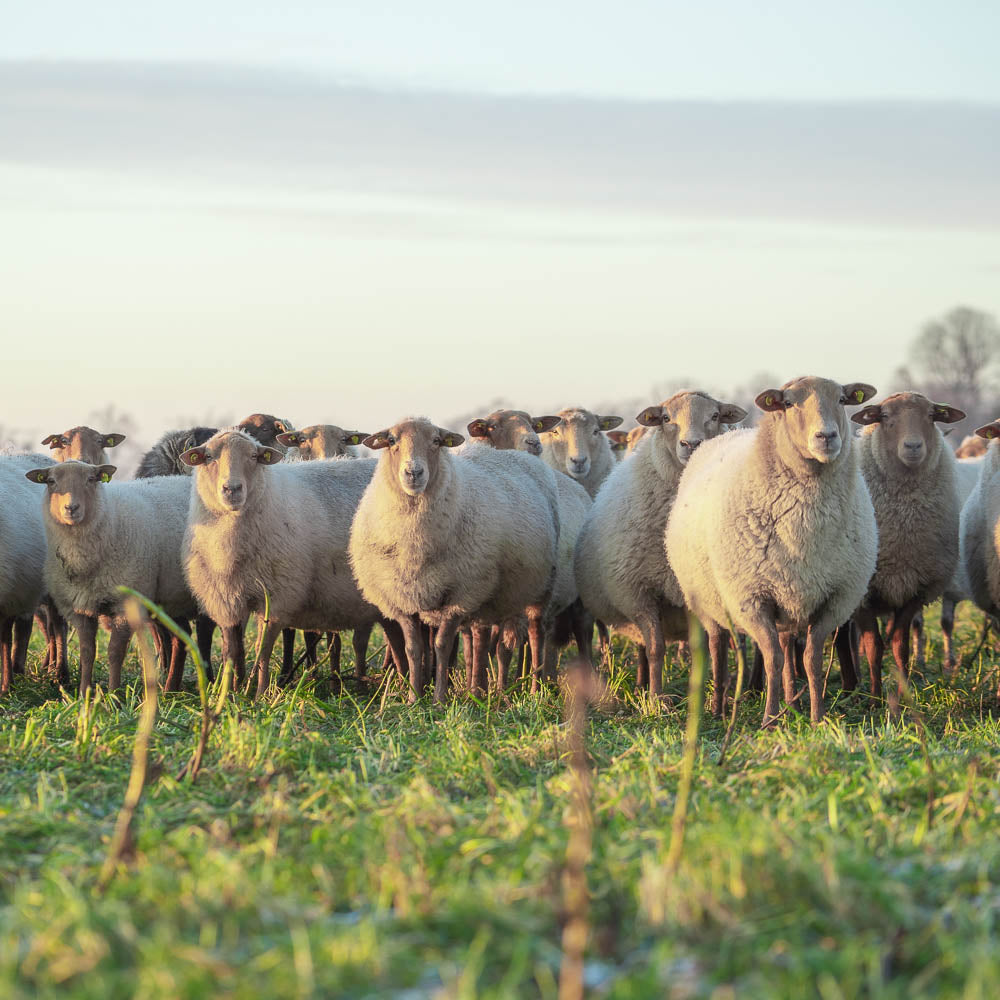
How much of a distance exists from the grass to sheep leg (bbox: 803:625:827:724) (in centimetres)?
106

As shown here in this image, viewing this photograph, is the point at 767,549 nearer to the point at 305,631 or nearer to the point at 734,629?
the point at 734,629

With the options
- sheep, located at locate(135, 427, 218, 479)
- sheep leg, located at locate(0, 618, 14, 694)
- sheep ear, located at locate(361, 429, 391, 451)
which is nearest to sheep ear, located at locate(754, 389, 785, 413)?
sheep ear, located at locate(361, 429, 391, 451)

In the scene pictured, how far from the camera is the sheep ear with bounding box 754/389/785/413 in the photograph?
811 cm

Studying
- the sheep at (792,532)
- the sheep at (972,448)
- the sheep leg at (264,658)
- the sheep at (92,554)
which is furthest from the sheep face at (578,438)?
the sheep at (972,448)

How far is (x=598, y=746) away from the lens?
22.4 ft

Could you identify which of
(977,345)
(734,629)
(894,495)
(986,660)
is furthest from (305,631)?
(977,345)

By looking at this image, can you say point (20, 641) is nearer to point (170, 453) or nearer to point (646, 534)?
point (170, 453)

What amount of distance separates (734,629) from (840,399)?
1632 millimetres

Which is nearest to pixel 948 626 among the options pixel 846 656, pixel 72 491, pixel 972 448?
pixel 846 656

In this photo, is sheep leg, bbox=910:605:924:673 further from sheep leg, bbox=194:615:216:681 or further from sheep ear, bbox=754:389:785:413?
sheep leg, bbox=194:615:216:681

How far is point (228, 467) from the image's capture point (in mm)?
9375

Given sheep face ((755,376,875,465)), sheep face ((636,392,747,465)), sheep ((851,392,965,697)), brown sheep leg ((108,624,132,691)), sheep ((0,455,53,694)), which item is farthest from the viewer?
sheep ((0,455,53,694))

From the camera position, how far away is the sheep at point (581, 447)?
40.4 ft

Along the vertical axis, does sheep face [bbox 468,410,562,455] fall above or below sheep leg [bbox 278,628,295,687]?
above
